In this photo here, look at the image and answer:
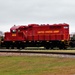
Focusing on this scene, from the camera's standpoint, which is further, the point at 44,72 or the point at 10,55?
the point at 10,55

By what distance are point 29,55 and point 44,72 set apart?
34.1ft

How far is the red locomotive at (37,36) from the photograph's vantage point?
156 feet

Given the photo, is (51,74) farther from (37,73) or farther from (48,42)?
(48,42)

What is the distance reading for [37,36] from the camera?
4881 centimetres

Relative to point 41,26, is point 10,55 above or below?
below

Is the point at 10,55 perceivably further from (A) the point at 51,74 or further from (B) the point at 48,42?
(B) the point at 48,42

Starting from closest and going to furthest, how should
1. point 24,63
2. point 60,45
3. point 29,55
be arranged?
point 24,63
point 29,55
point 60,45

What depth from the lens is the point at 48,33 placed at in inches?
1914

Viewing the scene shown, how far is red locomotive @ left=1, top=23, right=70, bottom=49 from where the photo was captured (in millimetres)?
47438

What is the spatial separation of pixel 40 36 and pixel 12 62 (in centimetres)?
2497

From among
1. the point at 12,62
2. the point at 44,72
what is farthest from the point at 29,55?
the point at 44,72

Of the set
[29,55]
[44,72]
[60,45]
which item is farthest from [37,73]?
[60,45]

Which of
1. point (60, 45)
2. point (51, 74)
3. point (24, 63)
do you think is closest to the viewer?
point (51, 74)

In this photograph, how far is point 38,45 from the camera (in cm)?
4806
